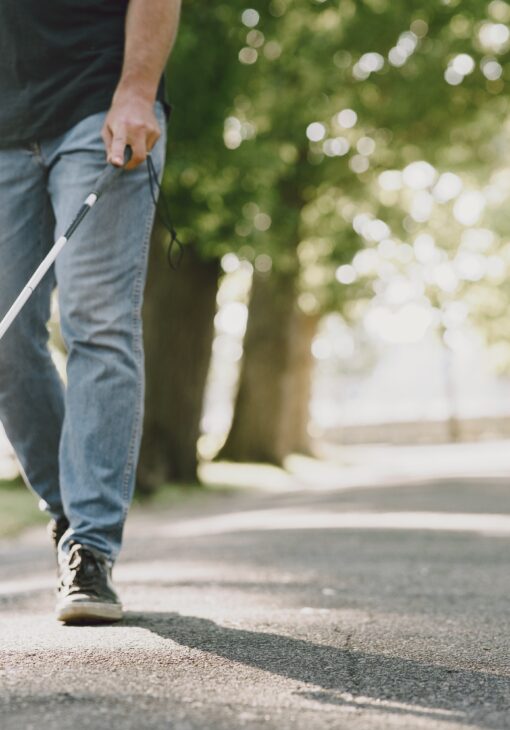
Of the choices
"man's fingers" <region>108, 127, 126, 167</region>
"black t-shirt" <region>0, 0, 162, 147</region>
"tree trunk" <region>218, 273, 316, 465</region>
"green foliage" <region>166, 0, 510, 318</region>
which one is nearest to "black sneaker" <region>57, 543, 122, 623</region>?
"man's fingers" <region>108, 127, 126, 167</region>

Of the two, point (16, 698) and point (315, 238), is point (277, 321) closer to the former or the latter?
point (315, 238)

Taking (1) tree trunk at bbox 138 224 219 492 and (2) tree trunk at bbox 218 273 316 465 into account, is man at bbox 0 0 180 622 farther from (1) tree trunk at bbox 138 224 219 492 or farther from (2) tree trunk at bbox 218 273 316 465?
(2) tree trunk at bbox 218 273 316 465

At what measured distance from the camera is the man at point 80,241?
321 cm

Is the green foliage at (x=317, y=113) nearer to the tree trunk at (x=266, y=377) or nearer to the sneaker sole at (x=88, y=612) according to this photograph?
the tree trunk at (x=266, y=377)

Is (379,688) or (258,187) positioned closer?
(379,688)

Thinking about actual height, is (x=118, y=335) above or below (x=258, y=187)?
below

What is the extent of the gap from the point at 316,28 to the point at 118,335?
493 inches

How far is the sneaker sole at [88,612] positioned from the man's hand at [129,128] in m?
1.18

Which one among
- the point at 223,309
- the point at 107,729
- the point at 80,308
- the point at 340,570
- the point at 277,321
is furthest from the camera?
the point at 223,309

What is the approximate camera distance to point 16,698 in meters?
2.17

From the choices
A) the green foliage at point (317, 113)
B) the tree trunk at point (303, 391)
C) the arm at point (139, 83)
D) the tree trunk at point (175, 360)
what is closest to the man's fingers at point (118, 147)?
the arm at point (139, 83)

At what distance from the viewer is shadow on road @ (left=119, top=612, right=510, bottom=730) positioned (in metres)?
2.21

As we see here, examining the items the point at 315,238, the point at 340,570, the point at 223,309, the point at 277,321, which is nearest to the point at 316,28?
the point at 315,238

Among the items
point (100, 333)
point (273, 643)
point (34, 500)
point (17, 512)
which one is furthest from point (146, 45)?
point (34, 500)
